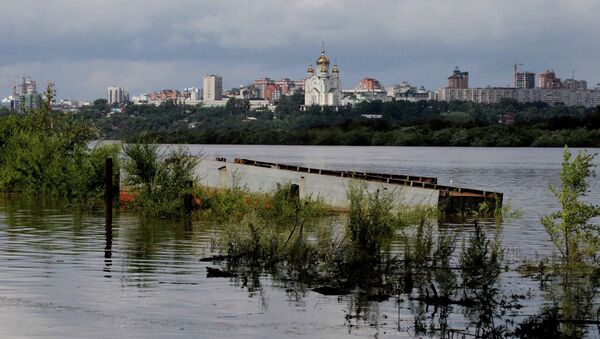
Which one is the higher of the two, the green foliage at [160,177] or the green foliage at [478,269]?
the green foliage at [160,177]

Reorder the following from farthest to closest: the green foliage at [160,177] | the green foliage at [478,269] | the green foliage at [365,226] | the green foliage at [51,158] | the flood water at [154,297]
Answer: the green foliage at [51,158] → the green foliage at [160,177] → the green foliage at [365,226] → the green foliage at [478,269] → the flood water at [154,297]

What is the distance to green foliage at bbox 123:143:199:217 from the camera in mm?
46250

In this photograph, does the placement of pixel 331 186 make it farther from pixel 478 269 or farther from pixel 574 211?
pixel 478 269

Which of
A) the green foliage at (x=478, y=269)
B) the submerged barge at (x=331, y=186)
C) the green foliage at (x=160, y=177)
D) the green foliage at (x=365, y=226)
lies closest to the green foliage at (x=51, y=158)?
the submerged barge at (x=331, y=186)

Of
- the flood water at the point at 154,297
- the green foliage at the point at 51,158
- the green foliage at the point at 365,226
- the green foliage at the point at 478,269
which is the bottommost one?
the flood water at the point at 154,297

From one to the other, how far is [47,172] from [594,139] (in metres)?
140

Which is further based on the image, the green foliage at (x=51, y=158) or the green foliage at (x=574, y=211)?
the green foliage at (x=51, y=158)

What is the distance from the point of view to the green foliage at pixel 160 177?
46.2m

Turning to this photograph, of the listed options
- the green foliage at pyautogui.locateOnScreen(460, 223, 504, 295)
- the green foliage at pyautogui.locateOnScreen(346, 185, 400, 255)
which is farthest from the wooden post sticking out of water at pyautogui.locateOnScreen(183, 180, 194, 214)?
the green foliage at pyautogui.locateOnScreen(460, 223, 504, 295)

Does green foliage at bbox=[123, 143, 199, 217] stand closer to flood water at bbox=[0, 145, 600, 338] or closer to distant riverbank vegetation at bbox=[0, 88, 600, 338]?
distant riverbank vegetation at bbox=[0, 88, 600, 338]

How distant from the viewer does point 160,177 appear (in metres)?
46.4

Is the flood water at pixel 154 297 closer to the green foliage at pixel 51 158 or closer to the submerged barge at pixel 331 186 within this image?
the submerged barge at pixel 331 186

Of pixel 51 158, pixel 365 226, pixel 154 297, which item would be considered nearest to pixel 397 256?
pixel 365 226

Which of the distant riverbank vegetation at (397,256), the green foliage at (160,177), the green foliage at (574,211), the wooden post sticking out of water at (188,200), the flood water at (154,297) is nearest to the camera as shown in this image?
the flood water at (154,297)
